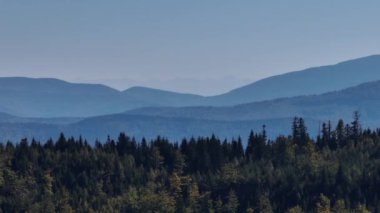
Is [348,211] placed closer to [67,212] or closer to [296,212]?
[296,212]

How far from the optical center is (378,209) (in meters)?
198

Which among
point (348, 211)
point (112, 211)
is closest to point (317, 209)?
point (348, 211)

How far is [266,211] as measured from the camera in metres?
200

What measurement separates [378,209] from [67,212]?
179 feet

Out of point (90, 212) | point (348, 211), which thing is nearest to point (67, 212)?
point (90, 212)

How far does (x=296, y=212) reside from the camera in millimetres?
194750

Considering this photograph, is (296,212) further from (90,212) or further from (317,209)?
(90,212)

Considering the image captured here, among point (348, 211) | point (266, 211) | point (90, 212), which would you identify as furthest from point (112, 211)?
point (348, 211)

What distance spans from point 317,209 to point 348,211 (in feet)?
19.8

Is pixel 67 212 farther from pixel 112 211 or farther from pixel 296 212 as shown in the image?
pixel 296 212

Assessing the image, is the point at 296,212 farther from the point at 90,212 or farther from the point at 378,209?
the point at 90,212

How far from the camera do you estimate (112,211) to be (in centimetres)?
19962

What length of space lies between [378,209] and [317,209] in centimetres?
1066

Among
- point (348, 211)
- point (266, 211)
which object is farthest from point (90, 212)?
point (348, 211)
